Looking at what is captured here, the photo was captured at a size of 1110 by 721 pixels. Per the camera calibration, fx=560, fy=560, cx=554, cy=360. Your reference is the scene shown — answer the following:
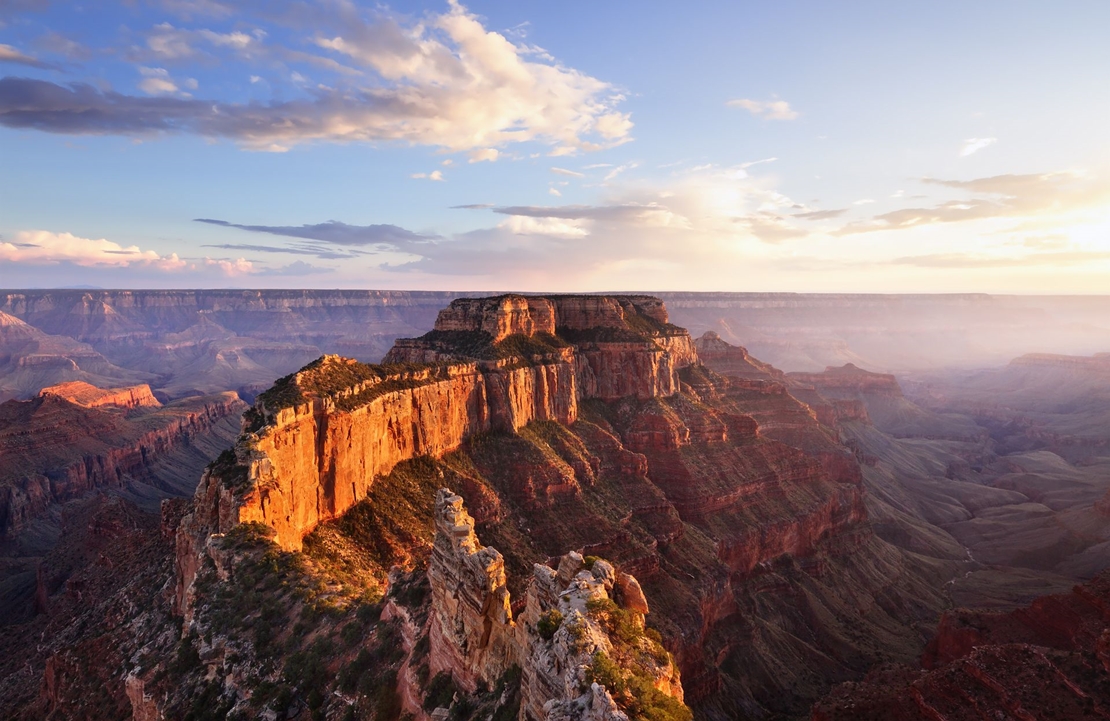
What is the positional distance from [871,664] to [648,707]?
Result: 239ft

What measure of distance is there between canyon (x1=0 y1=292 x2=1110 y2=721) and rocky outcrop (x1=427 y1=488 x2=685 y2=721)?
4.4 inches

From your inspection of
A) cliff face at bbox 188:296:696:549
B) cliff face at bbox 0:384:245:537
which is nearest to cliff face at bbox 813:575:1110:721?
cliff face at bbox 188:296:696:549

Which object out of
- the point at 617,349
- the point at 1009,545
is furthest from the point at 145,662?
the point at 1009,545

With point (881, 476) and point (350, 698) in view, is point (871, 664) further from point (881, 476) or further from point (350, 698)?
point (881, 476)

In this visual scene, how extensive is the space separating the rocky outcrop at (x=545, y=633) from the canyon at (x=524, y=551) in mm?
112

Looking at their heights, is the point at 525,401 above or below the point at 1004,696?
above

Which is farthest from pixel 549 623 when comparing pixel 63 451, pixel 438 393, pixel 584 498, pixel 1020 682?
pixel 63 451

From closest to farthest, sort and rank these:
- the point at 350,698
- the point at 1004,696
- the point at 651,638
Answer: the point at 651,638, the point at 350,698, the point at 1004,696

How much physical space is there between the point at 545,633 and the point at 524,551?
44.2 meters

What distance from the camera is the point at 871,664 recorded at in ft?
239

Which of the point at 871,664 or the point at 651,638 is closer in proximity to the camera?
the point at 651,638

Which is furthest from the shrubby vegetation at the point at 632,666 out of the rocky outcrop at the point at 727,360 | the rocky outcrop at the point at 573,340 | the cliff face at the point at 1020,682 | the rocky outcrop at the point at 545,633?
the rocky outcrop at the point at 727,360

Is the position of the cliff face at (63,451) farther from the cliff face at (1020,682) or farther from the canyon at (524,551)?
Answer: the cliff face at (1020,682)

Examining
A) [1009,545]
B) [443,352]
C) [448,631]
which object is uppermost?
[443,352]
